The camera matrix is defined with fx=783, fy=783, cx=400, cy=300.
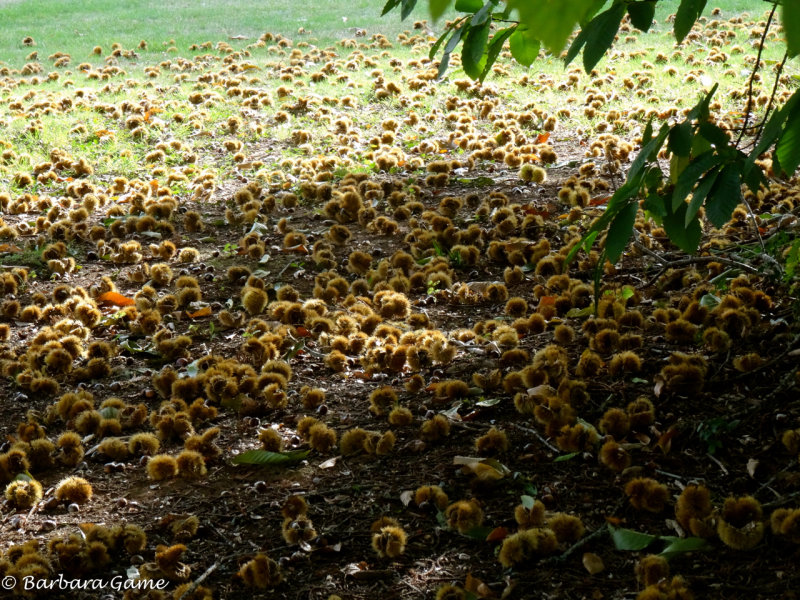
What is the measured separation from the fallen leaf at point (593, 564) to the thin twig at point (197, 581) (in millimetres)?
1088

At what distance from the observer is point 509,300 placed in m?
3.97

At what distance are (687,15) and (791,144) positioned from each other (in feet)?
1.29

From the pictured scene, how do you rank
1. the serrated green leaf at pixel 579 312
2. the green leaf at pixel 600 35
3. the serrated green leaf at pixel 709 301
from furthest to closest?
the serrated green leaf at pixel 579 312 → the serrated green leaf at pixel 709 301 → the green leaf at pixel 600 35

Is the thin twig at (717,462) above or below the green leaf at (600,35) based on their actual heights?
below

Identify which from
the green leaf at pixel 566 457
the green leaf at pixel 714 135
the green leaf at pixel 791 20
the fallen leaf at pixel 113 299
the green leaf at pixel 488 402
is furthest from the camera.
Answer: the fallen leaf at pixel 113 299

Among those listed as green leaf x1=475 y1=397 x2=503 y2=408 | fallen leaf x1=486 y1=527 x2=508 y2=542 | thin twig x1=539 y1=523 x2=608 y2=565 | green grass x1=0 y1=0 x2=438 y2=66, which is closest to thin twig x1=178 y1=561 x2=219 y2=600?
fallen leaf x1=486 y1=527 x2=508 y2=542

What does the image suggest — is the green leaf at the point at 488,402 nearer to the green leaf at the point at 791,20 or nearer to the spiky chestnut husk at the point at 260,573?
the spiky chestnut husk at the point at 260,573

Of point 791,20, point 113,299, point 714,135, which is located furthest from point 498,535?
point 113,299

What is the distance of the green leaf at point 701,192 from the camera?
5.69 feet

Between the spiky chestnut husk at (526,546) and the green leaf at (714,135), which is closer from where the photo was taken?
the green leaf at (714,135)

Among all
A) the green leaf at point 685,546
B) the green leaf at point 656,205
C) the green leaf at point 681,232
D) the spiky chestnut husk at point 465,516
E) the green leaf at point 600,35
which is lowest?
the spiky chestnut husk at point 465,516

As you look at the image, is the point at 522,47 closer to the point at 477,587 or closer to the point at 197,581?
the point at 477,587

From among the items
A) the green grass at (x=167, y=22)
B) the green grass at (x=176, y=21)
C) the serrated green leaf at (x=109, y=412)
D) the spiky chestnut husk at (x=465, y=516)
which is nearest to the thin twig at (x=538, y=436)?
the spiky chestnut husk at (x=465, y=516)

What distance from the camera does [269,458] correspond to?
9.40 feet
